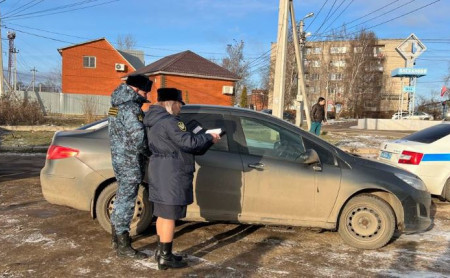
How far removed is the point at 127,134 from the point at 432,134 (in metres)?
5.67

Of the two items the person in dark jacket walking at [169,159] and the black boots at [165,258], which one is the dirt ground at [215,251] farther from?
the person in dark jacket walking at [169,159]

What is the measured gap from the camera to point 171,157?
3432 millimetres

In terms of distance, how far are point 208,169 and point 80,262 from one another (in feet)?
5.42

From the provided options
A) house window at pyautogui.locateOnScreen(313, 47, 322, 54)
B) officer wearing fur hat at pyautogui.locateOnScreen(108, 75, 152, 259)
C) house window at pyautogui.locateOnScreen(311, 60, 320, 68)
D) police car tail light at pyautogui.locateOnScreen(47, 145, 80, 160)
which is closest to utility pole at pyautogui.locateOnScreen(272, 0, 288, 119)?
police car tail light at pyautogui.locateOnScreen(47, 145, 80, 160)

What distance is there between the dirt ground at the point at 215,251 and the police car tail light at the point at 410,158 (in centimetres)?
113

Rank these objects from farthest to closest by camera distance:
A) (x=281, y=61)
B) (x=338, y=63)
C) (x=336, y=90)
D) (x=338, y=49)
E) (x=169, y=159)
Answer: (x=338, y=49) < (x=338, y=63) < (x=336, y=90) < (x=281, y=61) < (x=169, y=159)

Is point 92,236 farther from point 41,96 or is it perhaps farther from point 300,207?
point 41,96

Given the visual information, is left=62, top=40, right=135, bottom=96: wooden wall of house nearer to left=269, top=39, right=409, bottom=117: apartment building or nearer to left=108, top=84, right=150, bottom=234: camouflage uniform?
left=269, top=39, right=409, bottom=117: apartment building

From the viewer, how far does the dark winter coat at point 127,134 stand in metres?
3.73

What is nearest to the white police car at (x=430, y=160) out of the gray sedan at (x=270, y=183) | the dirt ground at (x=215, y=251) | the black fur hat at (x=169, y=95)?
the dirt ground at (x=215, y=251)

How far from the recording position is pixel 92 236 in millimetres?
4633

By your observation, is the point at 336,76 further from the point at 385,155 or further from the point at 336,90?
the point at 385,155

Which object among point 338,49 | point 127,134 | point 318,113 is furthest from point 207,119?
point 338,49

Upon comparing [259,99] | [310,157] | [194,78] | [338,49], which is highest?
[338,49]
